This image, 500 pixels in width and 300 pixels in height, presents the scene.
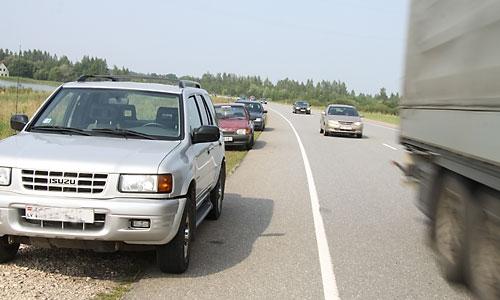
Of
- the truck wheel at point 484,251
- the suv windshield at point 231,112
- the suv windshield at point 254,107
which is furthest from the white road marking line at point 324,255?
the suv windshield at point 254,107

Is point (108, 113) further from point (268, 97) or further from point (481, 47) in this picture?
point (268, 97)

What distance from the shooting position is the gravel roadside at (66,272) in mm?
4762

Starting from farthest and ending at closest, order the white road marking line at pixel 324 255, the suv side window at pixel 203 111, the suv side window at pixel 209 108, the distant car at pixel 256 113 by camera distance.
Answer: the distant car at pixel 256 113 → the suv side window at pixel 209 108 → the suv side window at pixel 203 111 → the white road marking line at pixel 324 255

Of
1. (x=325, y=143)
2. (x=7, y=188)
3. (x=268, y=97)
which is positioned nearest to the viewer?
(x=7, y=188)

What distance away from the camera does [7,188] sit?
4887mm

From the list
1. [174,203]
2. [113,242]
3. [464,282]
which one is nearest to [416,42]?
[464,282]

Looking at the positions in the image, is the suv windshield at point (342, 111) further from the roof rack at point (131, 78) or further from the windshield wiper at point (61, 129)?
the windshield wiper at point (61, 129)

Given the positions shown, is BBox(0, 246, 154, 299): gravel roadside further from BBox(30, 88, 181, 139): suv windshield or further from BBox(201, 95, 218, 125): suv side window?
BBox(201, 95, 218, 125): suv side window

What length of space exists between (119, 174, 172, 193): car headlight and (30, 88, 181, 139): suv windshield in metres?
1.10

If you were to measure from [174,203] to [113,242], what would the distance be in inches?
24.7

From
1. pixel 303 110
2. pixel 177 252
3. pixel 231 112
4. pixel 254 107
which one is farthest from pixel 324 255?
pixel 303 110

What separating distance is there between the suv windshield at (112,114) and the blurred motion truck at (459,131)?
2.64m

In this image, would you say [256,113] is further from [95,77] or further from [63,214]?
[63,214]

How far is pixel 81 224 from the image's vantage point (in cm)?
487
